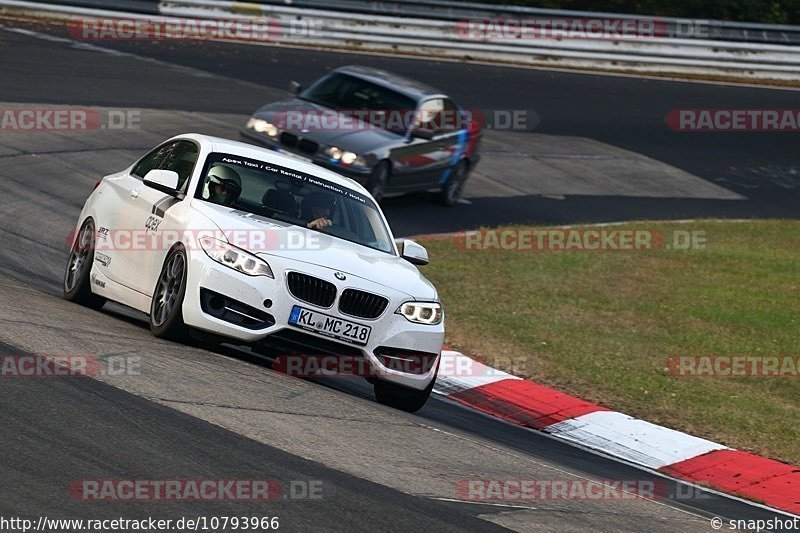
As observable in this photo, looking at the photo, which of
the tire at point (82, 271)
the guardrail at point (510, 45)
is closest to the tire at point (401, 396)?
the tire at point (82, 271)

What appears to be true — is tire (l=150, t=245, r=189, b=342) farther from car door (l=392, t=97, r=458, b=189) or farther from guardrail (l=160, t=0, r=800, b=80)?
guardrail (l=160, t=0, r=800, b=80)

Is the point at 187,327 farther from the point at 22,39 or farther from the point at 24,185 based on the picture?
the point at 22,39

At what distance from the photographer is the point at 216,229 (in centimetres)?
851

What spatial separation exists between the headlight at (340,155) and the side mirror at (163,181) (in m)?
7.40

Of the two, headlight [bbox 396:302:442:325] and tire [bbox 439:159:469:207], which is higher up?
headlight [bbox 396:302:442:325]

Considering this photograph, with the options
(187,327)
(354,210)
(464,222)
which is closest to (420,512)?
(187,327)

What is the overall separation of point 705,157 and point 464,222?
376 inches

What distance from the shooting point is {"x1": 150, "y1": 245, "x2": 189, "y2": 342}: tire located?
8.40 metres

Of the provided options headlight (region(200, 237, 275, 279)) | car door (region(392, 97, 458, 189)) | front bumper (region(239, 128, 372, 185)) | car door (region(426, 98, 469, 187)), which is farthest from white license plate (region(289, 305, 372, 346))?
car door (region(426, 98, 469, 187))

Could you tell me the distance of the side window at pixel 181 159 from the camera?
9469mm
